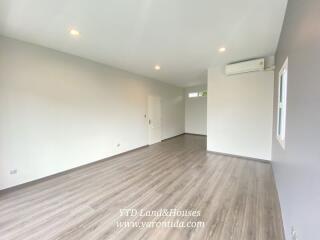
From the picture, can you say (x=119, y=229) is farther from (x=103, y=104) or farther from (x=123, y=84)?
(x=123, y=84)

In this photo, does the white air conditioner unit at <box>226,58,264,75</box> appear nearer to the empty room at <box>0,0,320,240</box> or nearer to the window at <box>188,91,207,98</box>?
the empty room at <box>0,0,320,240</box>

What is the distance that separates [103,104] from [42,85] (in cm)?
148

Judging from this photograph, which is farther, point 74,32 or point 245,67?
point 245,67

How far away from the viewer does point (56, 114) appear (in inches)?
133

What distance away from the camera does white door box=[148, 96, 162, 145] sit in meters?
6.30

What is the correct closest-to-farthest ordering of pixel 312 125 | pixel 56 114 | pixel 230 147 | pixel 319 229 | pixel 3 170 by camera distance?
pixel 319 229 < pixel 312 125 < pixel 3 170 < pixel 56 114 < pixel 230 147

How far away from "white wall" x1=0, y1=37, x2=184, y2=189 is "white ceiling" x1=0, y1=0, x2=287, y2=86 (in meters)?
0.39

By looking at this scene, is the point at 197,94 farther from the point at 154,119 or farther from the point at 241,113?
the point at 241,113

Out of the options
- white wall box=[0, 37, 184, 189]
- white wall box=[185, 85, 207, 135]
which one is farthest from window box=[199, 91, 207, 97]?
white wall box=[0, 37, 184, 189]

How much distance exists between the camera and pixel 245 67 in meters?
4.14

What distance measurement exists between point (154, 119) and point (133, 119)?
1287mm

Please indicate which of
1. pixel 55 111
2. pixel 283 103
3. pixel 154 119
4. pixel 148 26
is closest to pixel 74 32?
pixel 148 26

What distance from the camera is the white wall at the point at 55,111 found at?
9.10 feet

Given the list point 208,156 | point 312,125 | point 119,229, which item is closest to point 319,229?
point 312,125
